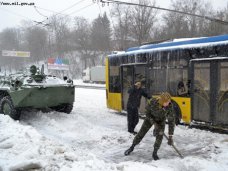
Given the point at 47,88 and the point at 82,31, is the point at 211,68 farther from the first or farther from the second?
the point at 82,31

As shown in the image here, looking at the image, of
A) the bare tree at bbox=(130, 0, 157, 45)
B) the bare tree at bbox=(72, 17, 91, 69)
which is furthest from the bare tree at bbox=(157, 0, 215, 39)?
the bare tree at bbox=(72, 17, 91, 69)

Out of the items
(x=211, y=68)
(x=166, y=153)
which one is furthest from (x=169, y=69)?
(x=166, y=153)

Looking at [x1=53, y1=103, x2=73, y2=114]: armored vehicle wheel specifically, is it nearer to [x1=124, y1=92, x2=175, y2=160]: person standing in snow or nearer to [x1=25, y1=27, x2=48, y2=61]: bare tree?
[x1=124, y1=92, x2=175, y2=160]: person standing in snow

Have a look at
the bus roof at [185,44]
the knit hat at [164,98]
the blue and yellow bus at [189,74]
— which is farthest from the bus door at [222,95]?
the knit hat at [164,98]

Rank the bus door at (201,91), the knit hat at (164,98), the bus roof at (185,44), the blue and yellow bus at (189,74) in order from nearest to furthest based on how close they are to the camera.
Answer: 1. the knit hat at (164,98)
2. the blue and yellow bus at (189,74)
3. the bus roof at (185,44)
4. the bus door at (201,91)

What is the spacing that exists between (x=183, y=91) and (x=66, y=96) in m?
4.46

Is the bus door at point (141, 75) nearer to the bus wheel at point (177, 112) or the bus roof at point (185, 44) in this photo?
the bus roof at point (185, 44)

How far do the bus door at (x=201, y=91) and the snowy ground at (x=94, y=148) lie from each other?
1.71 ft

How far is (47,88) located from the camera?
11.5m

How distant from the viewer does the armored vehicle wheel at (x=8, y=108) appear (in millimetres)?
11469

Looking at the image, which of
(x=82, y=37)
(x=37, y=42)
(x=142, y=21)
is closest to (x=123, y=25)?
(x=142, y=21)

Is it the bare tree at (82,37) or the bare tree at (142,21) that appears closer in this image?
the bare tree at (142,21)

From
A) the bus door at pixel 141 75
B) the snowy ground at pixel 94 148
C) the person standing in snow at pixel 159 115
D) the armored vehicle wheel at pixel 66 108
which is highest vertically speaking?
the bus door at pixel 141 75

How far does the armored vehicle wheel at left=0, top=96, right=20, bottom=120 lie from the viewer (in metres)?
11.5
